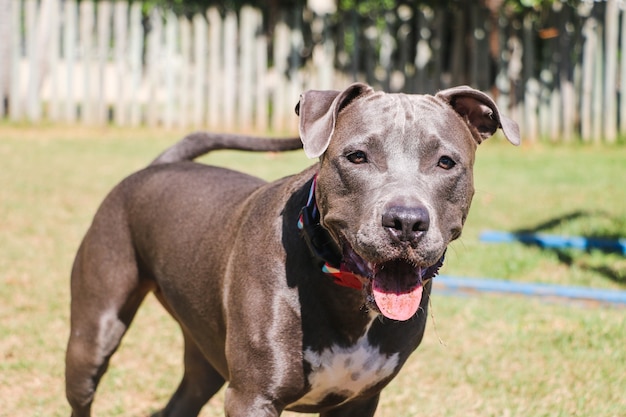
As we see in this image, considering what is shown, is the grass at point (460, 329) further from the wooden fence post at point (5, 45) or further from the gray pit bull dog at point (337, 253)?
the wooden fence post at point (5, 45)

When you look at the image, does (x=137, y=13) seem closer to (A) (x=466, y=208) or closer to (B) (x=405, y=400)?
(B) (x=405, y=400)

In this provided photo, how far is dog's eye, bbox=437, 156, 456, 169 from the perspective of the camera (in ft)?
11.0

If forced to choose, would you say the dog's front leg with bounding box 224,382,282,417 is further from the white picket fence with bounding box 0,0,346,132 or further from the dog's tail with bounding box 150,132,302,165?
the white picket fence with bounding box 0,0,346,132

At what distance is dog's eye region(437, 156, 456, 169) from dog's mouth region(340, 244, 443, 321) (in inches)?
14.1

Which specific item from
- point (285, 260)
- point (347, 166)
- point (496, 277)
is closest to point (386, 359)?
point (285, 260)

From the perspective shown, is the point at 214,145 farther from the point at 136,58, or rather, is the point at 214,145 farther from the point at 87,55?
the point at 87,55

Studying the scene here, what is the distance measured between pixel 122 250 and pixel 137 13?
11.6m

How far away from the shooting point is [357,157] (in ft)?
10.9

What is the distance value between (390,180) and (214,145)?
79.3 inches

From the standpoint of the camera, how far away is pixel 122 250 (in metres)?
4.46

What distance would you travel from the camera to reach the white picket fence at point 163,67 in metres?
15.1

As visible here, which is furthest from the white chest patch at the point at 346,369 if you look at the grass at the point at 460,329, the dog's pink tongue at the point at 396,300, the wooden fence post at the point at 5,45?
the wooden fence post at the point at 5,45

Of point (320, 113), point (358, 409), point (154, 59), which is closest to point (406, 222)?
point (320, 113)

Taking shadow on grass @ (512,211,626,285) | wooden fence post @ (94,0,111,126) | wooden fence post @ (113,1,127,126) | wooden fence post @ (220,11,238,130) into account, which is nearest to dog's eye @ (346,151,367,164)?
shadow on grass @ (512,211,626,285)
